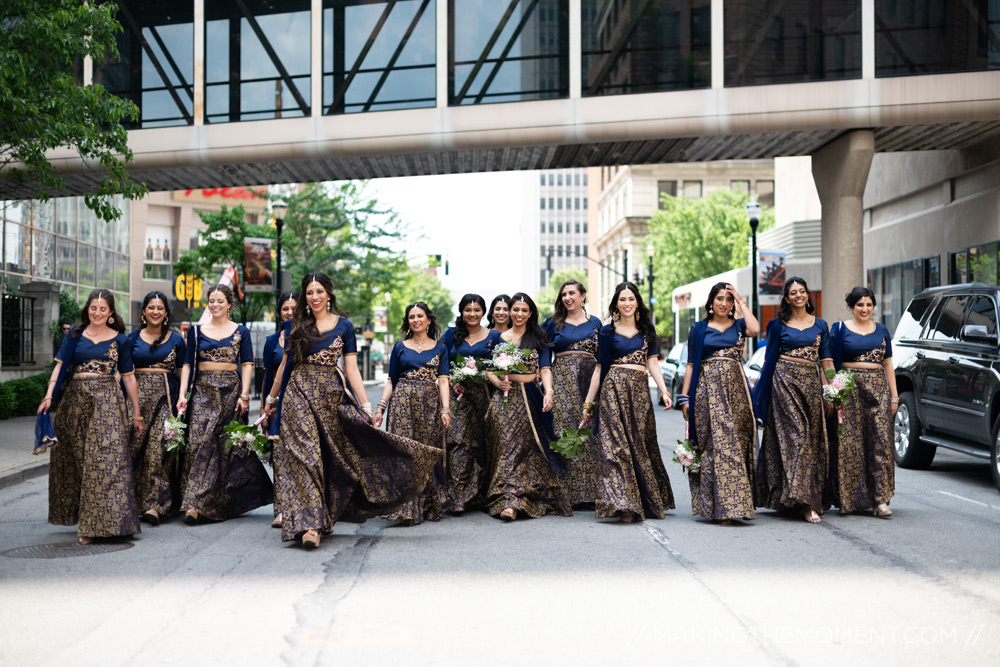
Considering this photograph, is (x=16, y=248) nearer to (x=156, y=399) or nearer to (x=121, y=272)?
(x=121, y=272)

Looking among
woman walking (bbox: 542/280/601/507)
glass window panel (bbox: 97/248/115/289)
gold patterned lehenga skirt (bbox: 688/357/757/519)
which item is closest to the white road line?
gold patterned lehenga skirt (bbox: 688/357/757/519)

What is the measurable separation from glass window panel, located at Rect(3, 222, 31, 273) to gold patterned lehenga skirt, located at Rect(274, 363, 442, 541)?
2325 cm

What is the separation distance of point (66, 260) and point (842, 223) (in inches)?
975

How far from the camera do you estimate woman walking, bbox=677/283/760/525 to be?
862 centimetres

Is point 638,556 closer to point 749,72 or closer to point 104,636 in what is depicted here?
point 104,636

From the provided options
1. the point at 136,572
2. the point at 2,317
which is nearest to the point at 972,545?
the point at 136,572

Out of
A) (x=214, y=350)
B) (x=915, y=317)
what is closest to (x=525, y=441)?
(x=214, y=350)

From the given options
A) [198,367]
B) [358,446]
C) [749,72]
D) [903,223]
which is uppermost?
[749,72]

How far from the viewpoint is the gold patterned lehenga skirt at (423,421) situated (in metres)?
9.14

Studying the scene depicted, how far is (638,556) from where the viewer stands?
728cm

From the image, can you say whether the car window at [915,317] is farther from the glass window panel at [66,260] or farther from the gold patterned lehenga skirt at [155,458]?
the glass window panel at [66,260]

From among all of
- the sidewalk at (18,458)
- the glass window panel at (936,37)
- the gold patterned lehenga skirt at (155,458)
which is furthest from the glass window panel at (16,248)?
the glass window panel at (936,37)

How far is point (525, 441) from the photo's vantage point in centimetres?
922

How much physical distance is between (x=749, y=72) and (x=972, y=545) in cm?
1510
